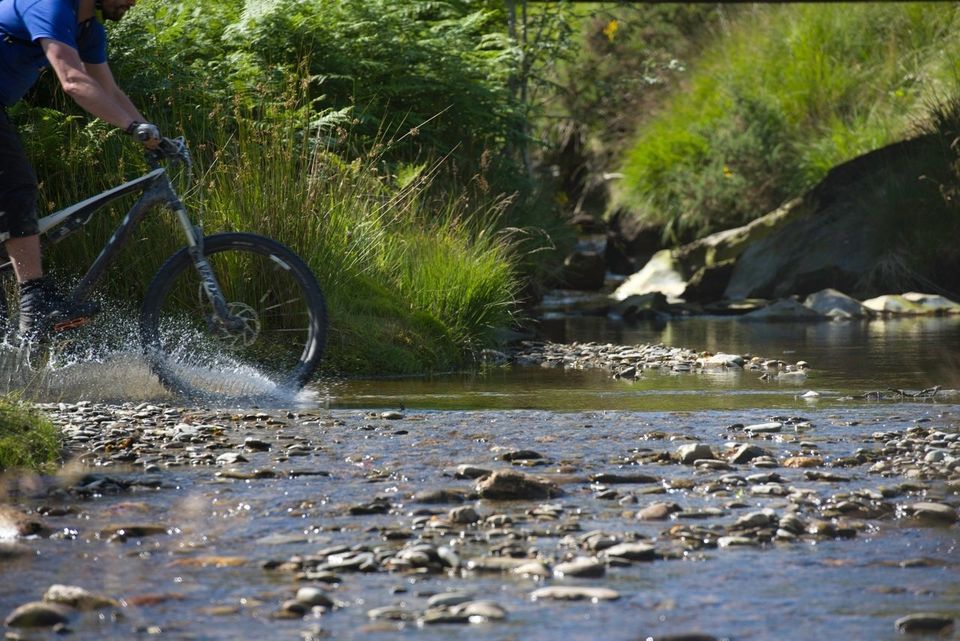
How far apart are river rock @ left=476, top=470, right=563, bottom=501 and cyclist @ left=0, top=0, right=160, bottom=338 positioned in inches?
114

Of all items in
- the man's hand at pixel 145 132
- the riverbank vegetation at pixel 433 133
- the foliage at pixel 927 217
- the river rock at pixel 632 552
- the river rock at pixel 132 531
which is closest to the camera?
the river rock at pixel 632 552

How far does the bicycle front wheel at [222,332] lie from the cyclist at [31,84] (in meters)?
0.39

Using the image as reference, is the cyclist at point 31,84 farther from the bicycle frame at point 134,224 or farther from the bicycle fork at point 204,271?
the bicycle fork at point 204,271

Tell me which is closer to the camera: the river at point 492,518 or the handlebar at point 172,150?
the river at point 492,518

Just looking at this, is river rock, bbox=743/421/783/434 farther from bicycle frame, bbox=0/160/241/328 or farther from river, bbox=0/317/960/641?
bicycle frame, bbox=0/160/241/328

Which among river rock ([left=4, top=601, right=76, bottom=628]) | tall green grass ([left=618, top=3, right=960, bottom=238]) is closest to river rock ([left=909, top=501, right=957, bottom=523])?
river rock ([left=4, top=601, right=76, bottom=628])

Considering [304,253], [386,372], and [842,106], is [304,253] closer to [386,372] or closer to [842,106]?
[386,372]

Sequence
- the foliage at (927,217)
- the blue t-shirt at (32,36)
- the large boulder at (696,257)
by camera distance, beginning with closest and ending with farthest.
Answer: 1. the blue t-shirt at (32,36)
2. the foliage at (927,217)
3. the large boulder at (696,257)

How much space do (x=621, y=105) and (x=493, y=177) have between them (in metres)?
12.1

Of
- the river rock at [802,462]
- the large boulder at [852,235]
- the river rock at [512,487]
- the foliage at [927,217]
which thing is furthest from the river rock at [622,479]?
the large boulder at [852,235]

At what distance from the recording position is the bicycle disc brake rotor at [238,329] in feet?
24.2

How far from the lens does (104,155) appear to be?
29.6 feet

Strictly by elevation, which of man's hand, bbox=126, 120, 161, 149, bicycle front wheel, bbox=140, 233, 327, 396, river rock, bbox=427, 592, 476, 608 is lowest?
river rock, bbox=427, 592, 476, 608

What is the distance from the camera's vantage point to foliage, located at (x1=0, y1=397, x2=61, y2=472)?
200 inches
